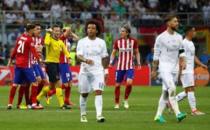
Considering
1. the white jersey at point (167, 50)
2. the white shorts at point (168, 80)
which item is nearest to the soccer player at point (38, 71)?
the white jersey at point (167, 50)

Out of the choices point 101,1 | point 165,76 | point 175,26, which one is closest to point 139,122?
point 165,76

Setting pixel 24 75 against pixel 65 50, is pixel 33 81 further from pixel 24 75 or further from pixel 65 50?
pixel 65 50

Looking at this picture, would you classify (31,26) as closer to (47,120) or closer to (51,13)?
(47,120)

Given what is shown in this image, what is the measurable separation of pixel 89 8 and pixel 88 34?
2701 cm

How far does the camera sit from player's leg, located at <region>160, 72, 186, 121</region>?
1963 cm

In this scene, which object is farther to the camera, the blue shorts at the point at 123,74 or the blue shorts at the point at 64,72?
the blue shorts at the point at 123,74

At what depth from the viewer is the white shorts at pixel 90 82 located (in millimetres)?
19875

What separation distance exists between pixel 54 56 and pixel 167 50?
651 cm

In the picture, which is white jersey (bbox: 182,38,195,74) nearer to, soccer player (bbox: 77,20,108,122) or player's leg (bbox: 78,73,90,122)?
soccer player (bbox: 77,20,108,122)

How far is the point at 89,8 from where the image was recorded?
154 feet

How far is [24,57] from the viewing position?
24.8 m

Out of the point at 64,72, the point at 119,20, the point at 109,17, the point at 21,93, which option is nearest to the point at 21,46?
the point at 21,93

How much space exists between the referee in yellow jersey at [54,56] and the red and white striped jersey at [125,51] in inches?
91.0

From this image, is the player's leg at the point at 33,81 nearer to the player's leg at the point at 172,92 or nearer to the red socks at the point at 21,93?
the red socks at the point at 21,93
